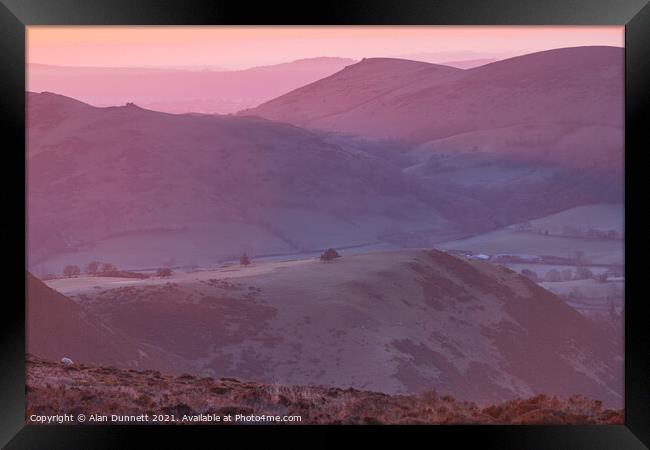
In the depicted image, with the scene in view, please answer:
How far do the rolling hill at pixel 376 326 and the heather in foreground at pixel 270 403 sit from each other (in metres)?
9.94

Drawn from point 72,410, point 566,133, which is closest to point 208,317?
point 72,410

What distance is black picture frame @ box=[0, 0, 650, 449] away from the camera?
363 inches

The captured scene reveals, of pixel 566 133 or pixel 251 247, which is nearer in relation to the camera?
pixel 251 247

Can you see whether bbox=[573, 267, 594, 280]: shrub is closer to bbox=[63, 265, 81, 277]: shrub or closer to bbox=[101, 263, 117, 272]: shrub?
bbox=[101, 263, 117, 272]: shrub

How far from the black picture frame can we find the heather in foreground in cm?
82

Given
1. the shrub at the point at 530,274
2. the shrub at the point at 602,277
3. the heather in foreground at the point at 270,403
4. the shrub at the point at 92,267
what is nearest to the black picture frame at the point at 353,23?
the heather in foreground at the point at 270,403

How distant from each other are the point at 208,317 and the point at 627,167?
17.0m

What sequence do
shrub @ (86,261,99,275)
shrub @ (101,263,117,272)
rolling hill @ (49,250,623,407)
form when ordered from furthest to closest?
shrub @ (86,261,99,275) → shrub @ (101,263,117,272) → rolling hill @ (49,250,623,407)

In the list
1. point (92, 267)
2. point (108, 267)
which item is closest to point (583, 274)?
point (108, 267)

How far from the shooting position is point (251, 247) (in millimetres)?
36719

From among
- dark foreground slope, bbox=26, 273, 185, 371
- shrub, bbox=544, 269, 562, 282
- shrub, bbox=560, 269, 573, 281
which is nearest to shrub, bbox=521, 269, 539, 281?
shrub, bbox=544, 269, 562, 282

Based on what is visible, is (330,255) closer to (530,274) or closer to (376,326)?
(376,326)

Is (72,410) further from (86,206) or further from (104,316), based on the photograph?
(86,206)

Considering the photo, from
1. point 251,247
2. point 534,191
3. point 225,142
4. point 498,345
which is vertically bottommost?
point 498,345
